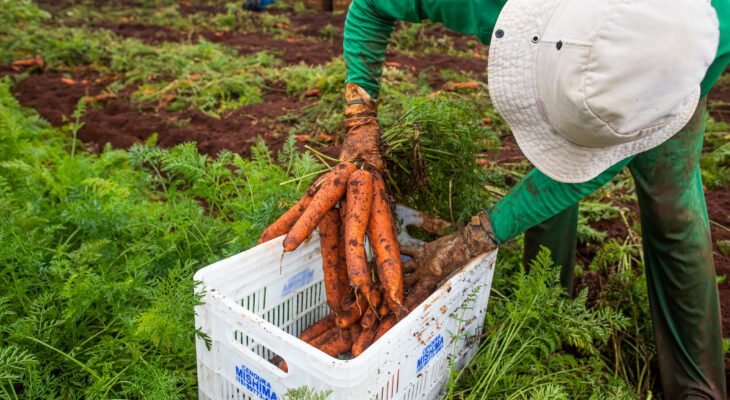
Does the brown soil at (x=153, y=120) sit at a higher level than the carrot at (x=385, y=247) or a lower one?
lower

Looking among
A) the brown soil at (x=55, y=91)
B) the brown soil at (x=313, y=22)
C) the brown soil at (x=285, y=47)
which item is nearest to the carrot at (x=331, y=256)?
the brown soil at (x=55, y=91)

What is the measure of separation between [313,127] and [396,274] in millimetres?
2727

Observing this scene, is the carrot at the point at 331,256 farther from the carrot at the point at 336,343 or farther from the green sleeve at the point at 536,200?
the green sleeve at the point at 536,200

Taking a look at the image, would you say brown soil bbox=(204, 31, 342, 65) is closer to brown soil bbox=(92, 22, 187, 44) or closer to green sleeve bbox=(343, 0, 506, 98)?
brown soil bbox=(92, 22, 187, 44)

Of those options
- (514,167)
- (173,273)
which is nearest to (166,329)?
(173,273)

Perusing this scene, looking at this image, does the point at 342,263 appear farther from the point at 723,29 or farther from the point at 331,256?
the point at 723,29

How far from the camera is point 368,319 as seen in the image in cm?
198

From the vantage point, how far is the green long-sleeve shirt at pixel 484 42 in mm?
1810

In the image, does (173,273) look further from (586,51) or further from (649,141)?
(649,141)

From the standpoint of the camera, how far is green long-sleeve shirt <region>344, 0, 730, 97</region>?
1.78m

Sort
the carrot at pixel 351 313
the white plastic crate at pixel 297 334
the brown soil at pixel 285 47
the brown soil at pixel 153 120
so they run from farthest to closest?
the brown soil at pixel 285 47 → the brown soil at pixel 153 120 → the carrot at pixel 351 313 → the white plastic crate at pixel 297 334

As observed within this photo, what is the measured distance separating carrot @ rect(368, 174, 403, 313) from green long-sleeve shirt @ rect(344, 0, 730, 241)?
364 millimetres

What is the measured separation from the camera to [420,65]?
6324mm

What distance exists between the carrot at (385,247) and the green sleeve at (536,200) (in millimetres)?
361
